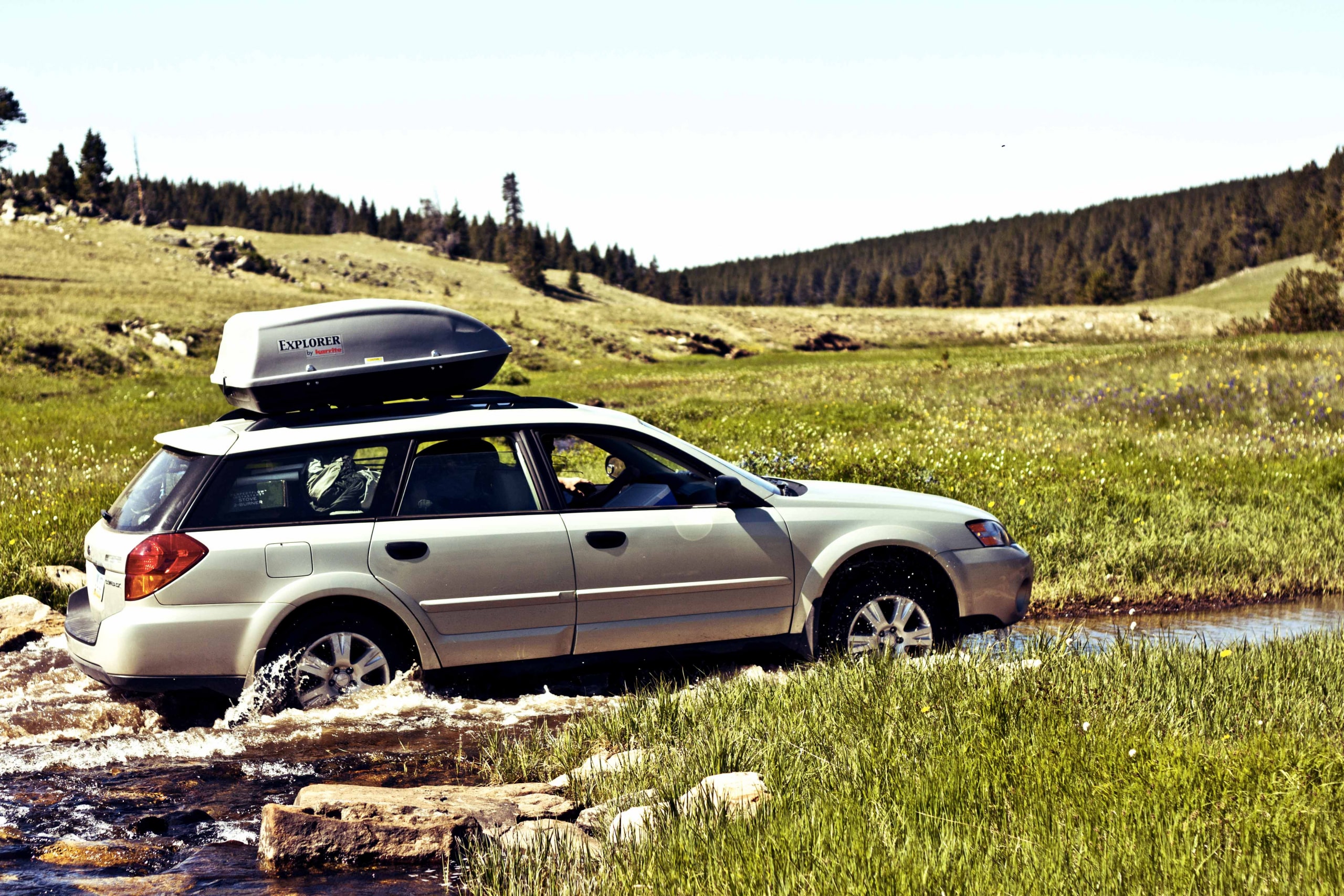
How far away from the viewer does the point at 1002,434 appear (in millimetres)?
17125

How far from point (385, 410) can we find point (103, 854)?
2775mm

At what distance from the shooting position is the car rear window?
563 centimetres

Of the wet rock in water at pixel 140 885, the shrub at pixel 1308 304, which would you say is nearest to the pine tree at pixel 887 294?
the shrub at pixel 1308 304

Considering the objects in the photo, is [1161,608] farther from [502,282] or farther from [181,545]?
[502,282]

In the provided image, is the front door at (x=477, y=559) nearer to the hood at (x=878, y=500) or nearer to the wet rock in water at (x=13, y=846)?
the hood at (x=878, y=500)

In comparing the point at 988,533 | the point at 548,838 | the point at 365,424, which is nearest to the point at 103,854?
the point at 548,838

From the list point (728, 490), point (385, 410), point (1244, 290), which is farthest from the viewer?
point (1244, 290)

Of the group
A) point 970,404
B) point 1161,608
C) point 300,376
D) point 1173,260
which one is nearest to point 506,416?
point 300,376

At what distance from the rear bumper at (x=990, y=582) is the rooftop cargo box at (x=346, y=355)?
2.94 m

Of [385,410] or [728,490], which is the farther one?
[385,410]

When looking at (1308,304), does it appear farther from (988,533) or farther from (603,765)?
(603,765)

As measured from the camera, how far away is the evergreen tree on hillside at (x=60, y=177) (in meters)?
115

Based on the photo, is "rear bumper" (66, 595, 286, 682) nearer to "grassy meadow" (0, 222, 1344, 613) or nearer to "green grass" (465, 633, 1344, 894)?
"green grass" (465, 633, 1344, 894)

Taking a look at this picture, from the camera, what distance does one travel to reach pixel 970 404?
22.3m
